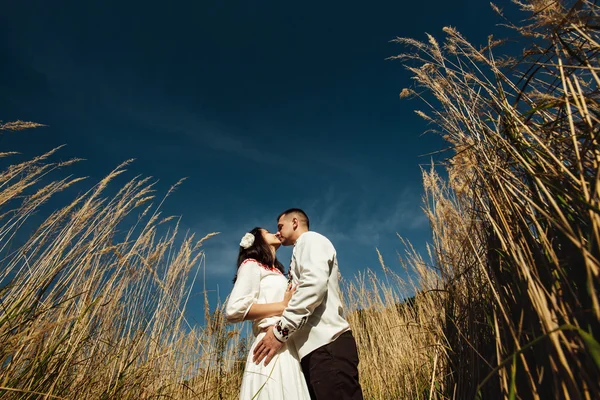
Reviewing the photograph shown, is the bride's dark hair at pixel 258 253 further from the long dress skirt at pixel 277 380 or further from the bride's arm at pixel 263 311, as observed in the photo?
the long dress skirt at pixel 277 380

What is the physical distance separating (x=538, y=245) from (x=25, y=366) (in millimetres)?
1965

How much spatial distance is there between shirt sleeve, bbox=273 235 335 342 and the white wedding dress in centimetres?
14

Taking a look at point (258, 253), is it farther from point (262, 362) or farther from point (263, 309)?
point (262, 362)

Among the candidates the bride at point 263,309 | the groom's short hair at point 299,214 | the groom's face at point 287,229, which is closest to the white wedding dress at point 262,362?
the bride at point 263,309

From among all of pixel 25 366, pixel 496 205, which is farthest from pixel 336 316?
pixel 25 366

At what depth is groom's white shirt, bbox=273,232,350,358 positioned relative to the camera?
4.56ft

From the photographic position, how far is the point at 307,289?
55.6 inches

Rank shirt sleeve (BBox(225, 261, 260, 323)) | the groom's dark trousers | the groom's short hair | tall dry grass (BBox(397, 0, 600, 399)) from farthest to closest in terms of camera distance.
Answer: the groom's short hair → shirt sleeve (BBox(225, 261, 260, 323)) → the groom's dark trousers → tall dry grass (BBox(397, 0, 600, 399))

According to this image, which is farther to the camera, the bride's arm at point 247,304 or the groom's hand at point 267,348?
the bride's arm at point 247,304

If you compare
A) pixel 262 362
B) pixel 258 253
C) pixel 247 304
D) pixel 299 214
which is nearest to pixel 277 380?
pixel 262 362

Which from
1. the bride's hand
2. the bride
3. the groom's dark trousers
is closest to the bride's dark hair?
the bride

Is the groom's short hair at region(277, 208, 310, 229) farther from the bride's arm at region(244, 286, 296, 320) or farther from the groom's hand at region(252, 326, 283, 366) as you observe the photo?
the groom's hand at region(252, 326, 283, 366)

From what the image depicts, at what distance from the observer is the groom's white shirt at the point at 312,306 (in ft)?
4.56

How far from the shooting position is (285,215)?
80.5 inches
